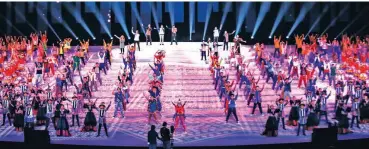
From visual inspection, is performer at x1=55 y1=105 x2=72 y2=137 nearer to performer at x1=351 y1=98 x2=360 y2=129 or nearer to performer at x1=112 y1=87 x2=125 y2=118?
performer at x1=112 y1=87 x2=125 y2=118

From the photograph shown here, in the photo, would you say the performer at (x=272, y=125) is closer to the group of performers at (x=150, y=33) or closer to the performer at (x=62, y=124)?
the performer at (x=62, y=124)

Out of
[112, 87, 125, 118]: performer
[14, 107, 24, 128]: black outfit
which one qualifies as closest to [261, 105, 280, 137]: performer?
[112, 87, 125, 118]: performer

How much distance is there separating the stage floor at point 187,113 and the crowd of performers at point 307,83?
1.19 ft

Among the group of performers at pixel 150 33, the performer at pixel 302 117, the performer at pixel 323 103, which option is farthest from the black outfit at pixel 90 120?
the group of performers at pixel 150 33

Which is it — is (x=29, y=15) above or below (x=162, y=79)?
above

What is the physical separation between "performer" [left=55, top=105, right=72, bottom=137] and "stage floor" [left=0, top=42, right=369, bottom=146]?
9.1 inches

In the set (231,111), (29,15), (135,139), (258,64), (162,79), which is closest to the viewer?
(135,139)

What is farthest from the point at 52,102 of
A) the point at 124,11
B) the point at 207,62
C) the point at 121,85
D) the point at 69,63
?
the point at 124,11

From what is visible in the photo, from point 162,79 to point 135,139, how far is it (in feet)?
18.6

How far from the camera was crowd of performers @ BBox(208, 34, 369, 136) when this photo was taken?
72.2 ft

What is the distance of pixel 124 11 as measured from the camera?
3628 cm

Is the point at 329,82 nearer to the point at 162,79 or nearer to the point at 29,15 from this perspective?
the point at 162,79

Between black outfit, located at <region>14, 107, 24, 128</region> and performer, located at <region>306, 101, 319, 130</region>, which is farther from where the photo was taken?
black outfit, located at <region>14, 107, 24, 128</region>

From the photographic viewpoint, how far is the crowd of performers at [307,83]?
22.0 meters
